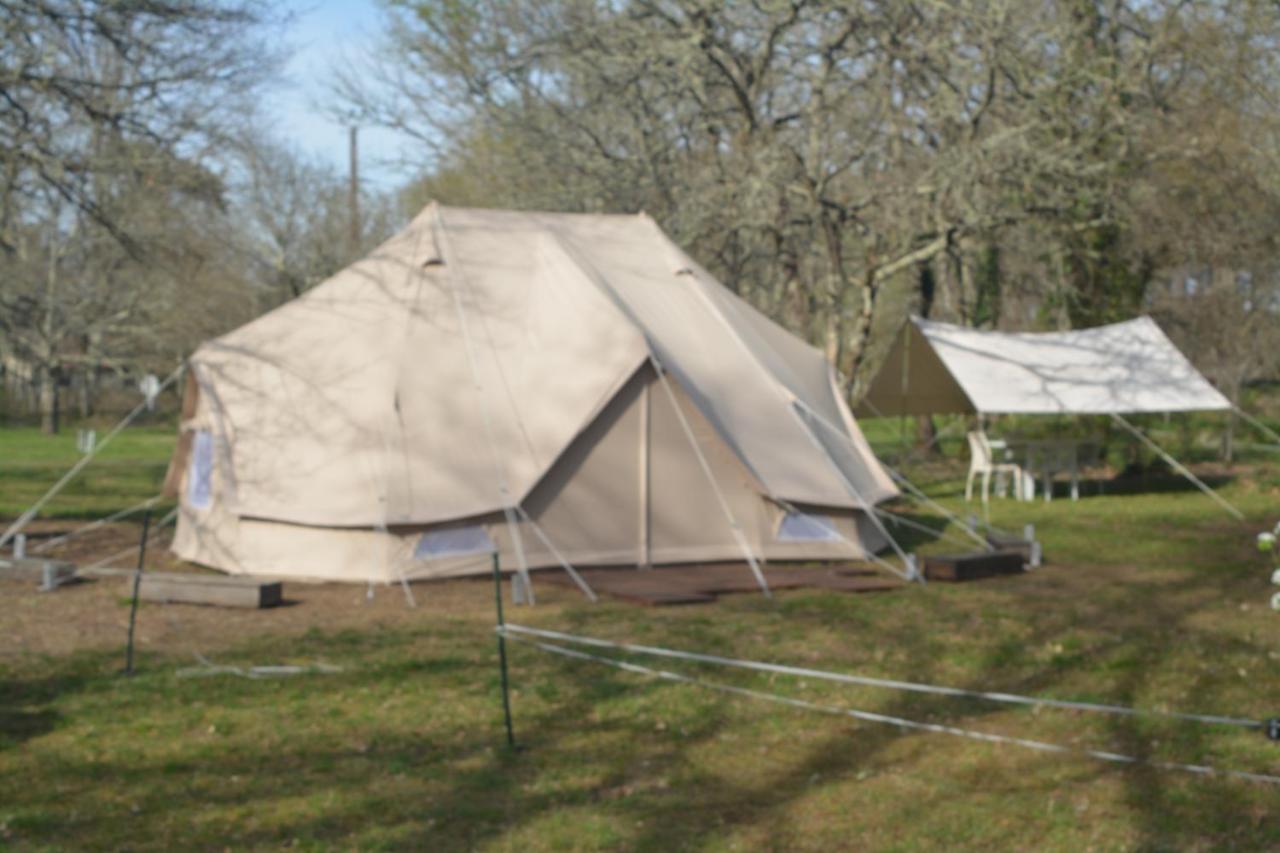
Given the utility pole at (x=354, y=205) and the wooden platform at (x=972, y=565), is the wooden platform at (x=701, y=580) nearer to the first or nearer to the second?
the wooden platform at (x=972, y=565)

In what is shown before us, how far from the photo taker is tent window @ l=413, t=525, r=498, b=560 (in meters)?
12.6

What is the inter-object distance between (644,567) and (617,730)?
17.6 feet

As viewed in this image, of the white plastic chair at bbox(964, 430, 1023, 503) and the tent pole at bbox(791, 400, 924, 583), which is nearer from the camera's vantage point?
the tent pole at bbox(791, 400, 924, 583)

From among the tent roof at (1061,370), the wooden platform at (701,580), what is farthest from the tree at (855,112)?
the wooden platform at (701,580)

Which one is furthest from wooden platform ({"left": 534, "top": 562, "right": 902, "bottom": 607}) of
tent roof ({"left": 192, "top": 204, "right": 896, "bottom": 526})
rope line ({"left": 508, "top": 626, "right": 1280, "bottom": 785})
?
rope line ({"left": 508, "top": 626, "right": 1280, "bottom": 785})

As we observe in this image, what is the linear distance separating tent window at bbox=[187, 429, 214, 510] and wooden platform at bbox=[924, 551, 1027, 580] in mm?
6358

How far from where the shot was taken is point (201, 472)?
46.4 feet

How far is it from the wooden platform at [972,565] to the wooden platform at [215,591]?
5.37 m

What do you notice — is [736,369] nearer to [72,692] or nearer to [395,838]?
[72,692]

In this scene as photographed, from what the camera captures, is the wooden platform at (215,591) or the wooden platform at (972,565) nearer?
the wooden platform at (215,591)

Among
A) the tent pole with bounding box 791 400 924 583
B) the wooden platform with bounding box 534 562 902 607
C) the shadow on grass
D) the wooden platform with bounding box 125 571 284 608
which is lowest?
the shadow on grass

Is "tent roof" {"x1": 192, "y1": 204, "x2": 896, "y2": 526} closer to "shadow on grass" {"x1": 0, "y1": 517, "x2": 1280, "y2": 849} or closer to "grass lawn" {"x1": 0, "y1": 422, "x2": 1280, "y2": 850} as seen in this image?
"grass lawn" {"x1": 0, "y1": 422, "x2": 1280, "y2": 850}

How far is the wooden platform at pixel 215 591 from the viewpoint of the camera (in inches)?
450

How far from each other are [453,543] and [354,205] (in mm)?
25377
